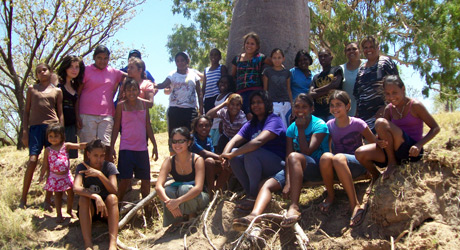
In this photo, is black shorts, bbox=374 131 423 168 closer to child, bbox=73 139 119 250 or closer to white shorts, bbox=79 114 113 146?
child, bbox=73 139 119 250

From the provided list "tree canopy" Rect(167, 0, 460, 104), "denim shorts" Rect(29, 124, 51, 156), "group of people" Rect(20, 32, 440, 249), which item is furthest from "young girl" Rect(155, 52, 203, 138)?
"tree canopy" Rect(167, 0, 460, 104)

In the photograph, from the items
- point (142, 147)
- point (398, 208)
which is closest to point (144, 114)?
point (142, 147)

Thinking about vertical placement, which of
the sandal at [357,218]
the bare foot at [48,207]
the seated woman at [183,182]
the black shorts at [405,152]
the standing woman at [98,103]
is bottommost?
the bare foot at [48,207]

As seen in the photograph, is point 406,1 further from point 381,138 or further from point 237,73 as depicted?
point 381,138

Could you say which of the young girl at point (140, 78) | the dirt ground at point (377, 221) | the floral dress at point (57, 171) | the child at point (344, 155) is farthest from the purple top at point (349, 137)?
the floral dress at point (57, 171)

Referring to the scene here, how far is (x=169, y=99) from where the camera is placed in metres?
5.34

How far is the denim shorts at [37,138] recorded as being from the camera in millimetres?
4605

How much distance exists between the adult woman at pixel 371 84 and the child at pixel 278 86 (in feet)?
2.38

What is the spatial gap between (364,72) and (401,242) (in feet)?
6.12

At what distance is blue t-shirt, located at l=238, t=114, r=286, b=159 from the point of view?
404 cm

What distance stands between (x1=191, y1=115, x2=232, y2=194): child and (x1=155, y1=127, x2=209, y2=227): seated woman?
0.21m

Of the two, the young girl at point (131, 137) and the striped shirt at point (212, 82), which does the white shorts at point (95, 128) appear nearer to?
the young girl at point (131, 137)

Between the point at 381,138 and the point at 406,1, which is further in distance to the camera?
the point at 406,1

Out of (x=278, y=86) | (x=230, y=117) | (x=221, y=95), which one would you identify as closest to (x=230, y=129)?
(x=230, y=117)
